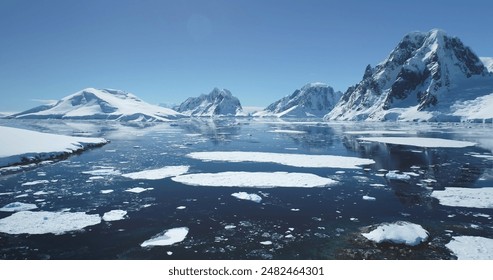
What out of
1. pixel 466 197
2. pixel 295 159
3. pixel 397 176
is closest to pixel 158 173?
pixel 295 159

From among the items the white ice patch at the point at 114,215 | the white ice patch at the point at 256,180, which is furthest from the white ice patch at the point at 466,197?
the white ice patch at the point at 114,215

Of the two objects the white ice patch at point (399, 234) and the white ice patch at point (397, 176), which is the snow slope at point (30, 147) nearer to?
the white ice patch at point (399, 234)

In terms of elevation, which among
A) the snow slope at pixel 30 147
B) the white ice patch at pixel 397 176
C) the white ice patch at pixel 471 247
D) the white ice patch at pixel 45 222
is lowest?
the white ice patch at pixel 471 247

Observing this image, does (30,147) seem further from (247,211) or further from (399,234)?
(399,234)

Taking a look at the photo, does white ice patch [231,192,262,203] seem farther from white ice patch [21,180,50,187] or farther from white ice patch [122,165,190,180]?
white ice patch [21,180,50,187]

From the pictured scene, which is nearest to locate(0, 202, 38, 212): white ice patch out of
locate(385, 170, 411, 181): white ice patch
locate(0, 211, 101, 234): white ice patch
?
locate(0, 211, 101, 234): white ice patch
